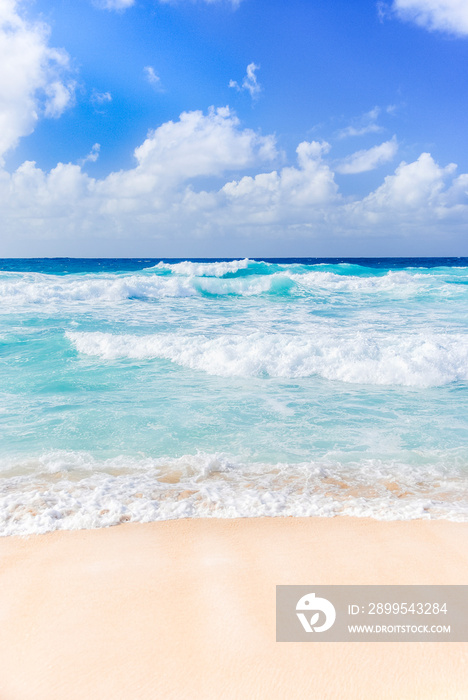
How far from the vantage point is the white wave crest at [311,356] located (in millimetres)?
8094

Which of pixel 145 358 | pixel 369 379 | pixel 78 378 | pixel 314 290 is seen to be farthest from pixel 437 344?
pixel 314 290

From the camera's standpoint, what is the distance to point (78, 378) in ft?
26.7

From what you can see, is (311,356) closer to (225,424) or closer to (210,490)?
(225,424)

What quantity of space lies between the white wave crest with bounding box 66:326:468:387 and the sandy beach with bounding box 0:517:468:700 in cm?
484

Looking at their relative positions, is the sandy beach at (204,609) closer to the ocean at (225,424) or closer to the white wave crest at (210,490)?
the white wave crest at (210,490)

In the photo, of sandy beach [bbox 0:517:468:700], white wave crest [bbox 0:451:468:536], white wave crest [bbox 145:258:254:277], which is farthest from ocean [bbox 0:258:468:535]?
white wave crest [bbox 145:258:254:277]

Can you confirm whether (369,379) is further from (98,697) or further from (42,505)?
(98,697)

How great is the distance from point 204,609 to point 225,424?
3427 millimetres

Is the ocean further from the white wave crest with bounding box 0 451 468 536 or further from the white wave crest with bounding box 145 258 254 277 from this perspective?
the white wave crest with bounding box 145 258 254 277

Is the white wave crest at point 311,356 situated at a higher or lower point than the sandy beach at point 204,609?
higher

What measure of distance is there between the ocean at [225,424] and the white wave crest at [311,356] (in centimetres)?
4

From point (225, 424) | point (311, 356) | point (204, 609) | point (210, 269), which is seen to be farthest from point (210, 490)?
point (210, 269)

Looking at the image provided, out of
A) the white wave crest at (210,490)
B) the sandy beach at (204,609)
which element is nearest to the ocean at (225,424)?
the white wave crest at (210,490)

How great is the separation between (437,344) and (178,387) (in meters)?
5.57
